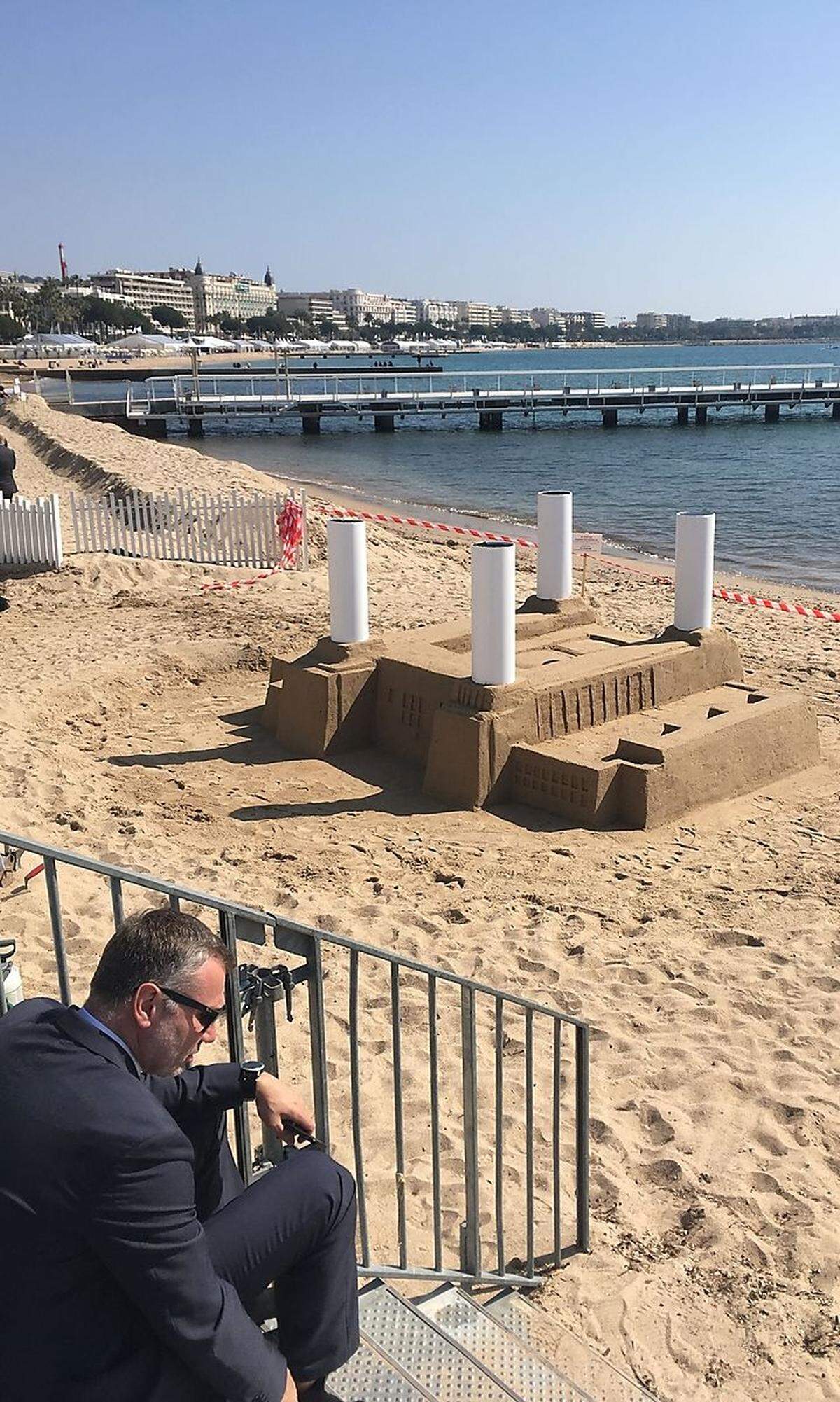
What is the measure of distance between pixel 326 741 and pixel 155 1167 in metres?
7.51

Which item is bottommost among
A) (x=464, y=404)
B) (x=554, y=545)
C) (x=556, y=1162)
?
(x=556, y=1162)

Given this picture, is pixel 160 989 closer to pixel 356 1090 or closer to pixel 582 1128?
pixel 356 1090

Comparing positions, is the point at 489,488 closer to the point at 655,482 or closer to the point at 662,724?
the point at 655,482

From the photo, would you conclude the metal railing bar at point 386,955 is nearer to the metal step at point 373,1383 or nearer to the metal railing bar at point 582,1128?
the metal railing bar at point 582,1128

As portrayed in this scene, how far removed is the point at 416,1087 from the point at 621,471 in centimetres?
4127

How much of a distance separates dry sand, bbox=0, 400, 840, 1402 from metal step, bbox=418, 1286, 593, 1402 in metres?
0.35

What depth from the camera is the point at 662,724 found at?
9.22 metres

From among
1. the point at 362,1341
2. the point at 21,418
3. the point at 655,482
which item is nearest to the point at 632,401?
the point at 655,482

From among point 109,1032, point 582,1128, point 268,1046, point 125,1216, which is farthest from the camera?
point 582,1128

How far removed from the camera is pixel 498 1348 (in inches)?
138

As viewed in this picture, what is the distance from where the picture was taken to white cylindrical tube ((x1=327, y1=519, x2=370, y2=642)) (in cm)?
965

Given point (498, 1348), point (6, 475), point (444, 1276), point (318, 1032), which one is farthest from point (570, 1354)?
point (6, 475)

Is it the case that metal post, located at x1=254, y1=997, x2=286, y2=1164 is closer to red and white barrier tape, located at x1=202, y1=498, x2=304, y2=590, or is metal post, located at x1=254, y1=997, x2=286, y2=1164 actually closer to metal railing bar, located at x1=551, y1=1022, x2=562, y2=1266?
metal railing bar, located at x1=551, y1=1022, x2=562, y2=1266

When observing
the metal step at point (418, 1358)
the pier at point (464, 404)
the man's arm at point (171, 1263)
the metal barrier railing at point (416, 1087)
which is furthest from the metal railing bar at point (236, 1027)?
the pier at point (464, 404)
